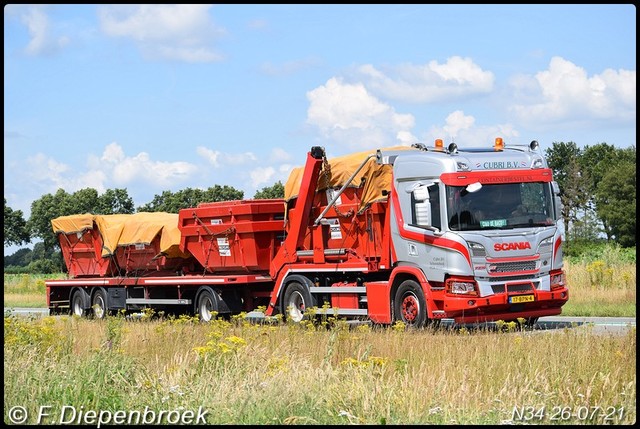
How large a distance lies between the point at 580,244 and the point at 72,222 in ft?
209

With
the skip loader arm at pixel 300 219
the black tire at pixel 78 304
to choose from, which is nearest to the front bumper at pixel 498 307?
the skip loader arm at pixel 300 219

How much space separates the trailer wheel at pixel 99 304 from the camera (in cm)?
2866

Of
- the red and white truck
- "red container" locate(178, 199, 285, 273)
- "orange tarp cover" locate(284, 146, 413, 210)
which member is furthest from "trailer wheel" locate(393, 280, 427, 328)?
"red container" locate(178, 199, 285, 273)

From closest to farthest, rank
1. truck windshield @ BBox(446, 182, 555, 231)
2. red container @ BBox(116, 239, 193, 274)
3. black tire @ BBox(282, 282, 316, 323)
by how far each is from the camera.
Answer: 1. truck windshield @ BBox(446, 182, 555, 231)
2. black tire @ BBox(282, 282, 316, 323)
3. red container @ BBox(116, 239, 193, 274)

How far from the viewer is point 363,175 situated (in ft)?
66.9

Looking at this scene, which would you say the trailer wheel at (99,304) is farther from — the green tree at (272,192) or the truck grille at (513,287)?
the green tree at (272,192)

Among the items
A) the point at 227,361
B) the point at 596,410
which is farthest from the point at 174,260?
the point at 596,410

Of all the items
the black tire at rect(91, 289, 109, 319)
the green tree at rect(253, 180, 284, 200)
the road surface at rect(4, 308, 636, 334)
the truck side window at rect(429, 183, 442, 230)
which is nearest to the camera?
the truck side window at rect(429, 183, 442, 230)

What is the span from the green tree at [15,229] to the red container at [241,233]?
90.3 metres

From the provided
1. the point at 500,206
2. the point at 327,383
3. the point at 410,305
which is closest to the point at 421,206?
the point at 500,206

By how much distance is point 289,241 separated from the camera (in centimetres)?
2220

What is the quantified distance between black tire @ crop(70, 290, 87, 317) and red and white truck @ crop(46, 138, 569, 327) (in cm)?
462

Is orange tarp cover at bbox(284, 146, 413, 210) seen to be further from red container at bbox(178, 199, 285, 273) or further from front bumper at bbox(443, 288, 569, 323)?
front bumper at bbox(443, 288, 569, 323)

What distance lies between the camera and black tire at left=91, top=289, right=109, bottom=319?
2859 centimetres
